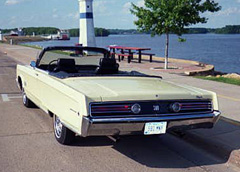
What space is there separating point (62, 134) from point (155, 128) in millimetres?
1550

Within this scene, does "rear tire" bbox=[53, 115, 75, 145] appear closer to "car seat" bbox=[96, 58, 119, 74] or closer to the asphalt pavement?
the asphalt pavement

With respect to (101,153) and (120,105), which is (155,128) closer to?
(120,105)

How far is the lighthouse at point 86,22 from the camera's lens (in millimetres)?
27125

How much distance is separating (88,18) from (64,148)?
22.9 meters

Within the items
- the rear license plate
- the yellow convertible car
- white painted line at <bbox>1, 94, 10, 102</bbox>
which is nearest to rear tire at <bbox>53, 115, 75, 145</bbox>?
the yellow convertible car

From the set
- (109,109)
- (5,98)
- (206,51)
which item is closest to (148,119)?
(109,109)

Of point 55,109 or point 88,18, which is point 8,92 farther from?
point 88,18

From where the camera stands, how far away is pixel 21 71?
802 centimetres

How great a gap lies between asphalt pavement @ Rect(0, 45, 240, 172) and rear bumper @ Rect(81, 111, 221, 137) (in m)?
0.53

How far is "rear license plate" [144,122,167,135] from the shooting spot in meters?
4.54

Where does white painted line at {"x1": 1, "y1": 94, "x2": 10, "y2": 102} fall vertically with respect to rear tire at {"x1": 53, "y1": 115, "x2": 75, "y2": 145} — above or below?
below

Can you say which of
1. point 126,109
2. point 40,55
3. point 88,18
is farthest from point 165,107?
point 88,18

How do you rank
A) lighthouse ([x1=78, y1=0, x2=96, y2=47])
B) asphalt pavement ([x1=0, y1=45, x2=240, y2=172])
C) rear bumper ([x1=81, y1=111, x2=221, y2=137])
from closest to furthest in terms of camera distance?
rear bumper ([x1=81, y1=111, x2=221, y2=137]) → asphalt pavement ([x1=0, y1=45, x2=240, y2=172]) → lighthouse ([x1=78, y1=0, x2=96, y2=47])

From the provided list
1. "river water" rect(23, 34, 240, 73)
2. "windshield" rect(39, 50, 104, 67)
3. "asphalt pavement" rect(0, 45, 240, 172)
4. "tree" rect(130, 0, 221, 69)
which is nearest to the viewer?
"asphalt pavement" rect(0, 45, 240, 172)
